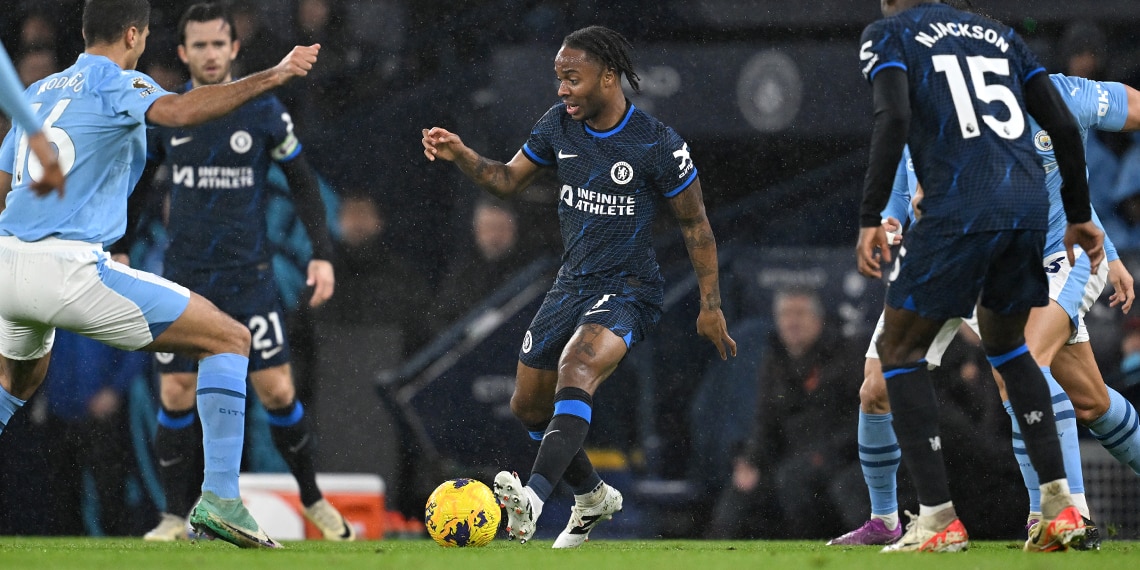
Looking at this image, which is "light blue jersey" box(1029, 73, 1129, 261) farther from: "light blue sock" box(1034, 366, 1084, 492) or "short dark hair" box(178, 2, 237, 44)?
"short dark hair" box(178, 2, 237, 44)

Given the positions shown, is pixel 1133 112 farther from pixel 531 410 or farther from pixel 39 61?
pixel 39 61

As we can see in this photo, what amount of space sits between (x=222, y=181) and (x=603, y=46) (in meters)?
2.33

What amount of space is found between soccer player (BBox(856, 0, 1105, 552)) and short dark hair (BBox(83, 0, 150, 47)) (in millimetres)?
2608

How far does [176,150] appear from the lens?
21.6 feet

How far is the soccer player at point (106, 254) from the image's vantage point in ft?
14.8

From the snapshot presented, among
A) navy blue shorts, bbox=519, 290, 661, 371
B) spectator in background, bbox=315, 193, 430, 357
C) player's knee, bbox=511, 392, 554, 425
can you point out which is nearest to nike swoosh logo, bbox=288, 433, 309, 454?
spectator in background, bbox=315, 193, 430, 357

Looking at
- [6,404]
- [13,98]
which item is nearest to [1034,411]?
[13,98]

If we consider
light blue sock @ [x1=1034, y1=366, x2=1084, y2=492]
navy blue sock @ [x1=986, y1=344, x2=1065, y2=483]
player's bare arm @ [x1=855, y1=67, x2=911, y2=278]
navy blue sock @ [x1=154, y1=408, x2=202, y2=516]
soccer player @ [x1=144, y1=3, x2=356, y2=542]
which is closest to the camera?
player's bare arm @ [x1=855, y1=67, x2=911, y2=278]

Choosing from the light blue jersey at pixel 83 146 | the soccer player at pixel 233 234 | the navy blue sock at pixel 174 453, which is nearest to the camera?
the light blue jersey at pixel 83 146

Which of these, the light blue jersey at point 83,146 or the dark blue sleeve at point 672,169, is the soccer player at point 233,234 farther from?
the dark blue sleeve at point 672,169

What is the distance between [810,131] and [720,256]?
A: 0.85 metres

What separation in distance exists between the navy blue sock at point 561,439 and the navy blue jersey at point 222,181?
98.0 inches

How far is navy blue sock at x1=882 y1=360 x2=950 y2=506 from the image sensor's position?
4.24 meters

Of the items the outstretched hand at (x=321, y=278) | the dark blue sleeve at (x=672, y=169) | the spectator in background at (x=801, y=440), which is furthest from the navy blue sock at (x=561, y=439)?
the spectator in background at (x=801, y=440)
